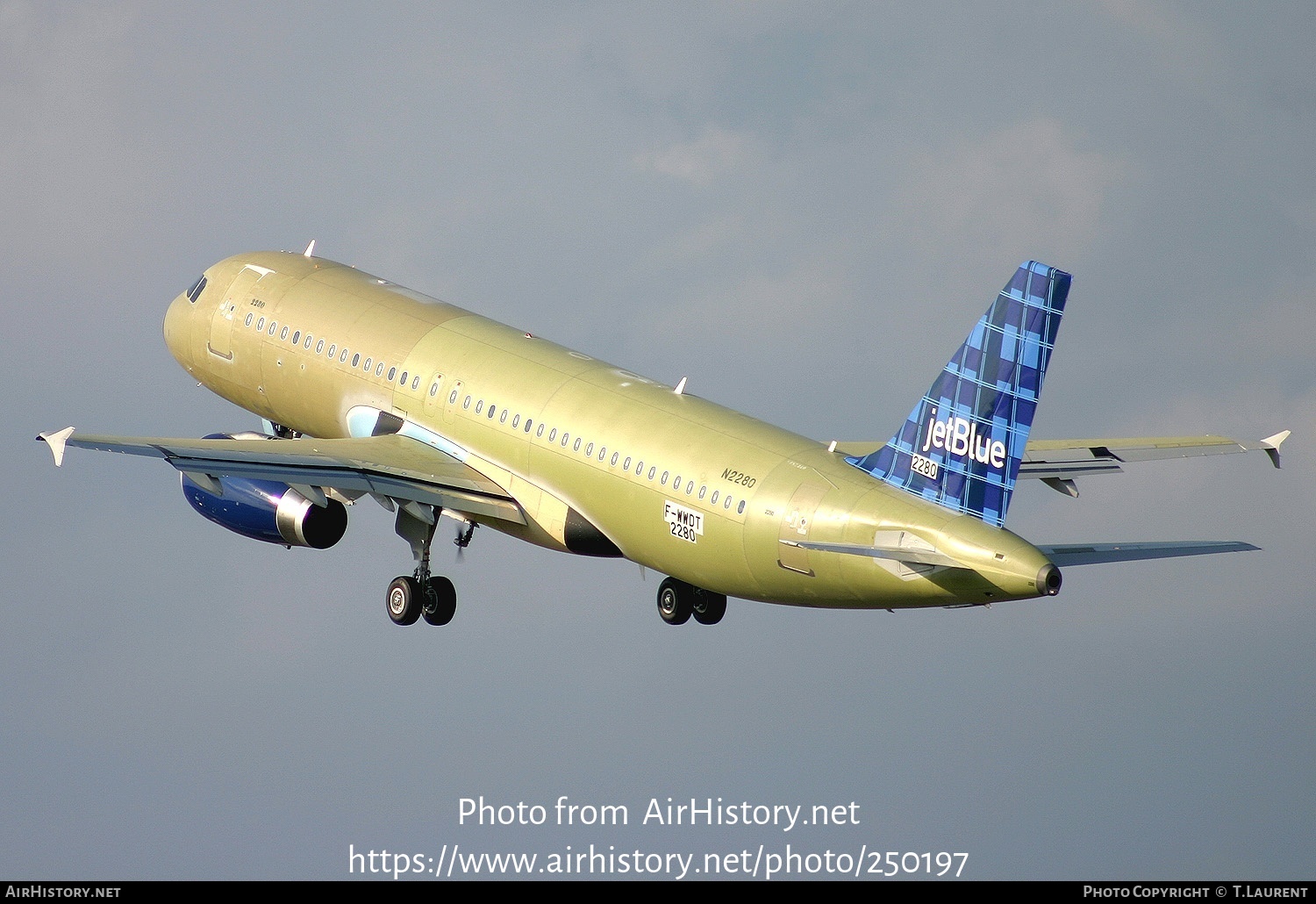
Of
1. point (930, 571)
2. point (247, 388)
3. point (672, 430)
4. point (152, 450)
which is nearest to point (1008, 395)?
point (930, 571)

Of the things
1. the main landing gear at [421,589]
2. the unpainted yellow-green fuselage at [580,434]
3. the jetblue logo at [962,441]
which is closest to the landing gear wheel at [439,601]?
the main landing gear at [421,589]

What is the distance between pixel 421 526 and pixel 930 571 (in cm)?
1495

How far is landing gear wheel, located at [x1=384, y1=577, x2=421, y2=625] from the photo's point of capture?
56344 mm

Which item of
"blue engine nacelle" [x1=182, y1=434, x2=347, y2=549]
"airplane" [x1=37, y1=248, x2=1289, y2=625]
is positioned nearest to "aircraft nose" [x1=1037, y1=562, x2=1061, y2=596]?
"airplane" [x1=37, y1=248, x2=1289, y2=625]

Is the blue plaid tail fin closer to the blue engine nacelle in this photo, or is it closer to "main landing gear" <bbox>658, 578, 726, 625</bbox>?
"main landing gear" <bbox>658, 578, 726, 625</bbox>

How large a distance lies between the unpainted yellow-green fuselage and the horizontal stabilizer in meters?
1.25

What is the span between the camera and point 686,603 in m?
57.4

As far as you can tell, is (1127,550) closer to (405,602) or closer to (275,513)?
(405,602)

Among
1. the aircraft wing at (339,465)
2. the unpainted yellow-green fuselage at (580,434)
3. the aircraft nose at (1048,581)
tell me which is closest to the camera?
the aircraft nose at (1048,581)

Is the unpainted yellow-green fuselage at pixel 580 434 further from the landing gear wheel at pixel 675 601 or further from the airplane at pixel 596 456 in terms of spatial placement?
the landing gear wheel at pixel 675 601

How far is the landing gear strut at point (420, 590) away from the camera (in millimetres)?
56375

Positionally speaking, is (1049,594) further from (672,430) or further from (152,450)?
(152,450)

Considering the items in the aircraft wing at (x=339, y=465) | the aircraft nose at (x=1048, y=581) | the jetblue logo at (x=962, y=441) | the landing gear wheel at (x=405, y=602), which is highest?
the jetblue logo at (x=962, y=441)

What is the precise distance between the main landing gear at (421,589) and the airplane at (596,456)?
57 millimetres
